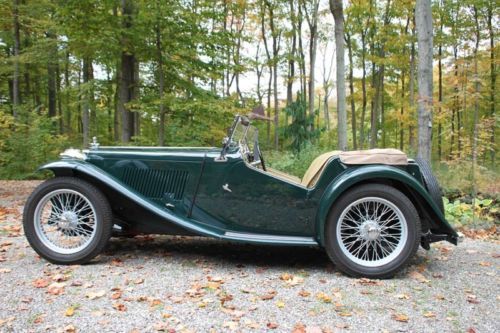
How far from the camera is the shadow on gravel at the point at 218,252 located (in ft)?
11.9

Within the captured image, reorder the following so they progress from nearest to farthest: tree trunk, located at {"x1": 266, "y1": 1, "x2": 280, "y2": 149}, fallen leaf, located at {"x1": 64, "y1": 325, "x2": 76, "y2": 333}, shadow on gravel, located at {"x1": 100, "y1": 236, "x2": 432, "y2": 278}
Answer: fallen leaf, located at {"x1": 64, "y1": 325, "x2": 76, "y2": 333}
shadow on gravel, located at {"x1": 100, "y1": 236, "x2": 432, "y2": 278}
tree trunk, located at {"x1": 266, "y1": 1, "x2": 280, "y2": 149}

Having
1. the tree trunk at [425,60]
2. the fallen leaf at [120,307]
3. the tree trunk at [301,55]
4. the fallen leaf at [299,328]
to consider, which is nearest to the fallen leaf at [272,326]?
the fallen leaf at [299,328]

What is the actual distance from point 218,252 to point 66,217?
1.50 metres

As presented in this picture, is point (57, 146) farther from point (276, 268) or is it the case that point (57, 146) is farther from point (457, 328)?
point (457, 328)

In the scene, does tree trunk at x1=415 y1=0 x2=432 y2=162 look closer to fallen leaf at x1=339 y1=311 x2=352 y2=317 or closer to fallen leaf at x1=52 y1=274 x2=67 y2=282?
fallen leaf at x1=339 y1=311 x2=352 y2=317

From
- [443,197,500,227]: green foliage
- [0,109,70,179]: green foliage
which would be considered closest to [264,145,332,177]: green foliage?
[443,197,500,227]: green foliage

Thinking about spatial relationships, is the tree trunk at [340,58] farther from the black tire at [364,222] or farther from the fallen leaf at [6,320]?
the fallen leaf at [6,320]

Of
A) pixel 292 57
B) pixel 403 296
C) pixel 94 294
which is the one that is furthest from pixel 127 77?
pixel 292 57

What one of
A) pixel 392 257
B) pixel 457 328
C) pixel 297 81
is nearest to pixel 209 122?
pixel 392 257

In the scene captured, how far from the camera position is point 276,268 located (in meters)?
3.45

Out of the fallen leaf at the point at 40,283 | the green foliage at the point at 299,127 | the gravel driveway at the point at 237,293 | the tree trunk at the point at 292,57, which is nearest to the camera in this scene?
the gravel driveway at the point at 237,293

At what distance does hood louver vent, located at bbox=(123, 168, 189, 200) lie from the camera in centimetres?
350

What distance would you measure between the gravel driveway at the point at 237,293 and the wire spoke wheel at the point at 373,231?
8.8 inches

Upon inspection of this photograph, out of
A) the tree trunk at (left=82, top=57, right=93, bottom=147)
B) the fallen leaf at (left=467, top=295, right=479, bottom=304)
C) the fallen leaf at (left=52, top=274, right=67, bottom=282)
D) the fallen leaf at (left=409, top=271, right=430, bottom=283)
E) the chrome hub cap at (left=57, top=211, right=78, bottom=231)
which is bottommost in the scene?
the fallen leaf at (left=467, top=295, right=479, bottom=304)
